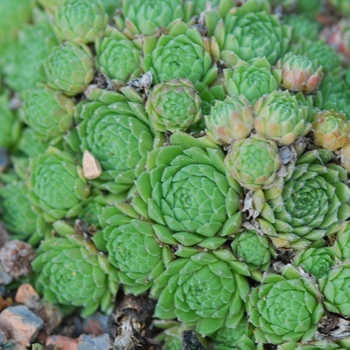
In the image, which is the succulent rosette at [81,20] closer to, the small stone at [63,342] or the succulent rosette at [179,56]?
the succulent rosette at [179,56]

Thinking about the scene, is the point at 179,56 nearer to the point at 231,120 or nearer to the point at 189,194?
the point at 231,120

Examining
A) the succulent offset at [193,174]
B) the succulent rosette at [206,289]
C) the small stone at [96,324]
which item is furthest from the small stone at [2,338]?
the succulent rosette at [206,289]

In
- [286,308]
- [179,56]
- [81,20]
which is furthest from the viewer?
[81,20]

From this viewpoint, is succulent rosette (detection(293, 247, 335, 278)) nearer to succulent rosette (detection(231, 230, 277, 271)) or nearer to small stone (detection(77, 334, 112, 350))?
succulent rosette (detection(231, 230, 277, 271))

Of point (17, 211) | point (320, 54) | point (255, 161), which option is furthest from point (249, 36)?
point (17, 211)

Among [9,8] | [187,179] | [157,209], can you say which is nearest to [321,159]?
[187,179]

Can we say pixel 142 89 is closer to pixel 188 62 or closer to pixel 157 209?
pixel 188 62
